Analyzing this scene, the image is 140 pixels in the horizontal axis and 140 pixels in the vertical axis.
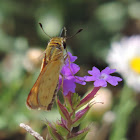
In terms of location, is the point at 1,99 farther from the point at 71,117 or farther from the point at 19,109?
the point at 71,117

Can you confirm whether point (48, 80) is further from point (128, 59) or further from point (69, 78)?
point (128, 59)

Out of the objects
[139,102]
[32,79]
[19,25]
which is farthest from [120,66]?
[19,25]

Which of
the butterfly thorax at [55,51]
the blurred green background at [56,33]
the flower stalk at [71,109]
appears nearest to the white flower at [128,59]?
the blurred green background at [56,33]

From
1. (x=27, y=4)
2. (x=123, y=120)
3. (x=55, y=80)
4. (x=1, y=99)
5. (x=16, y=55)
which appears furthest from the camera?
(x=27, y=4)

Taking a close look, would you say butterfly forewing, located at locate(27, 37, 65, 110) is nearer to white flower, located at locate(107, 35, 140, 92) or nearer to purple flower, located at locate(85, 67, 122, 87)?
purple flower, located at locate(85, 67, 122, 87)

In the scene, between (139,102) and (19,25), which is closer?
(139,102)

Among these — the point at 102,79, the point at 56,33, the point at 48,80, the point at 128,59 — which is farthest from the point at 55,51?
the point at 56,33

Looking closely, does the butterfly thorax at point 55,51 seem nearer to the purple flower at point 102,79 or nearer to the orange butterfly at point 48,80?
the orange butterfly at point 48,80
